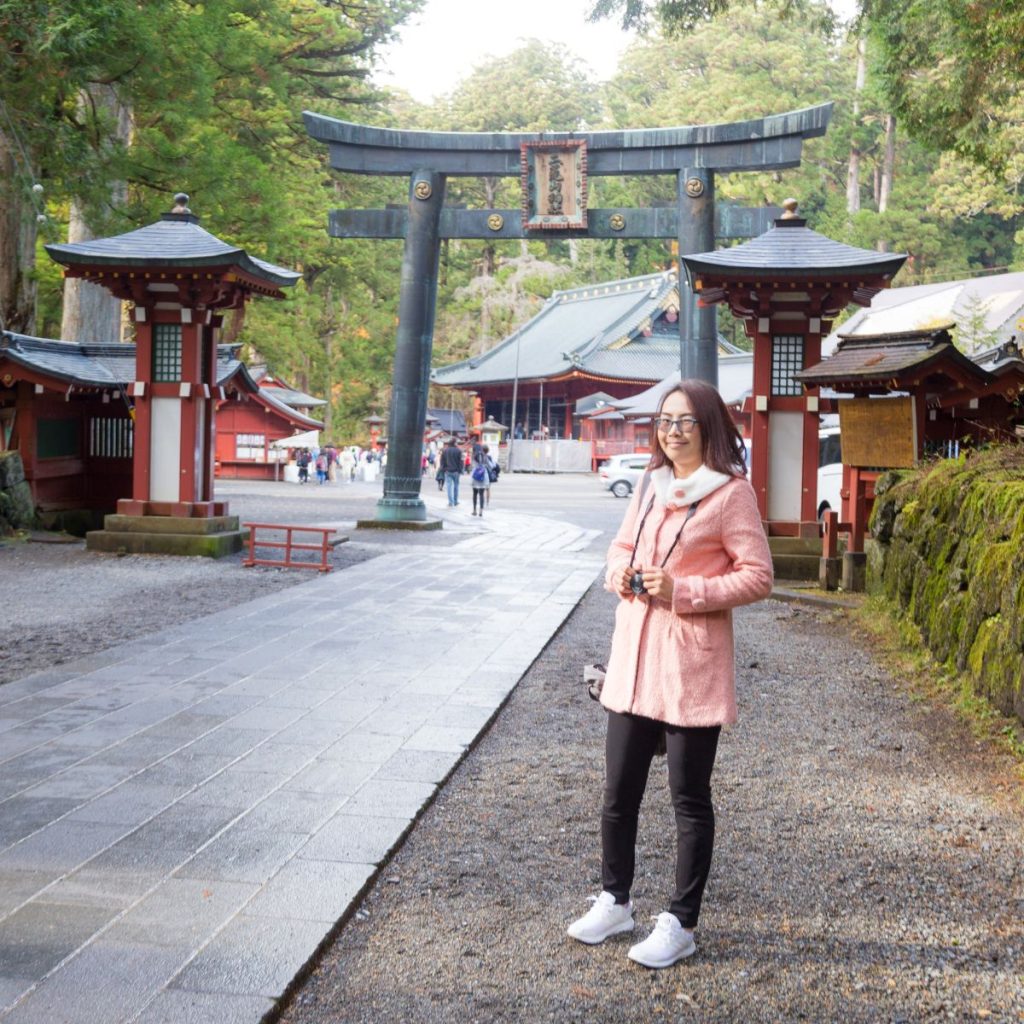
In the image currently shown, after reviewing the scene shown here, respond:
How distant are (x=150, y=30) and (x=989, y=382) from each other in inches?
420

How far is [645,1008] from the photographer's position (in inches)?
114

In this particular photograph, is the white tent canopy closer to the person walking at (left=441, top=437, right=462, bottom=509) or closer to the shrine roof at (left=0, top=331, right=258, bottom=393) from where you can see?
the person walking at (left=441, top=437, right=462, bottom=509)

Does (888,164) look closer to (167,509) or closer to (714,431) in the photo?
(167,509)

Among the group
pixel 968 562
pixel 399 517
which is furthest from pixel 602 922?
pixel 399 517

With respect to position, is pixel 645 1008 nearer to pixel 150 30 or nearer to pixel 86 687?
pixel 86 687

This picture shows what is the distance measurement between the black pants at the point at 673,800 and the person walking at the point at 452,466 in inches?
845

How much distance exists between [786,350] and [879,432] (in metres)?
2.39

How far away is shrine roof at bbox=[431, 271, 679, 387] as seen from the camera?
4644 centimetres

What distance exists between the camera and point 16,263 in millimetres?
16844

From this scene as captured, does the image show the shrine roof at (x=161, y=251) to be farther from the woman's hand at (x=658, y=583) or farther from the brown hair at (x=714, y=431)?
the woman's hand at (x=658, y=583)

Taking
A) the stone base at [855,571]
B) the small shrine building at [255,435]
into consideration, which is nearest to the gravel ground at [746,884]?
the stone base at [855,571]

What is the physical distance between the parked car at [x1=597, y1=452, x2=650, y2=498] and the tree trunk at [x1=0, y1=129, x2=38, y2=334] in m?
18.3

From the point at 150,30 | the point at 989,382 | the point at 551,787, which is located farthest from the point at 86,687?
the point at 150,30

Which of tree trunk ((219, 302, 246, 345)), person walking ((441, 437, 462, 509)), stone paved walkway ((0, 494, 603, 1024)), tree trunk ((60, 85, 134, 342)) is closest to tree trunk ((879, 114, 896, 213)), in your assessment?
person walking ((441, 437, 462, 509))
